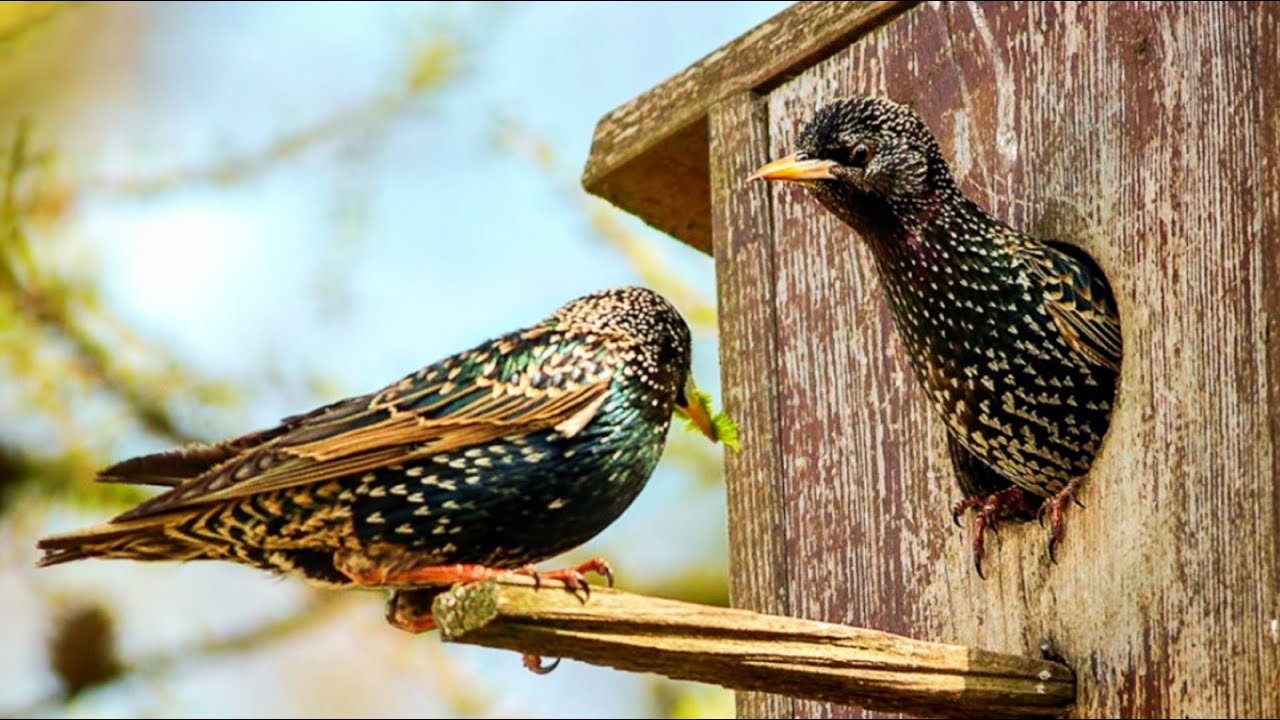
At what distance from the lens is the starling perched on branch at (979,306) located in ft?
11.7

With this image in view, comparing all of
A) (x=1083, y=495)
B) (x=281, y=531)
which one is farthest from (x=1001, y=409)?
(x=281, y=531)

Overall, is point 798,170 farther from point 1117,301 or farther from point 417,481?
point 417,481

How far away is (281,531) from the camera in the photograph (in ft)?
11.4

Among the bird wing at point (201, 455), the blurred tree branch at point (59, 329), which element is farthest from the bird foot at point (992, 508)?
the blurred tree branch at point (59, 329)

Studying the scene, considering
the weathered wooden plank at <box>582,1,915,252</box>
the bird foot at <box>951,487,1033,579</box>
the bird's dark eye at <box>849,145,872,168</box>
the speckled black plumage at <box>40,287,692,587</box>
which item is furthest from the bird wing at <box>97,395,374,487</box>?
the weathered wooden plank at <box>582,1,915,252</box>

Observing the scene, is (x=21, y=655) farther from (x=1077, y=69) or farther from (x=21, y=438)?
(x=1077, y=69)

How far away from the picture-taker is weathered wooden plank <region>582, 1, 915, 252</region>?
4148 mm

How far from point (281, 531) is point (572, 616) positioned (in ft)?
2.69

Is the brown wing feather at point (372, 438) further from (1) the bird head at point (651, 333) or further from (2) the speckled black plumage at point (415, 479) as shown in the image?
(1) the bird head at point (651, 333)

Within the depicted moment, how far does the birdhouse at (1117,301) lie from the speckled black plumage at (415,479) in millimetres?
538

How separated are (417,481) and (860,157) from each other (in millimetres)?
908

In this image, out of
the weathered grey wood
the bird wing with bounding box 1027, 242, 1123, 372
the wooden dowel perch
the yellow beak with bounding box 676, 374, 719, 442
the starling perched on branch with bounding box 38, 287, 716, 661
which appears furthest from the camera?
the weathered grey wood

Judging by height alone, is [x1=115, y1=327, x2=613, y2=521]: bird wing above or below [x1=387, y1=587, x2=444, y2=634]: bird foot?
above

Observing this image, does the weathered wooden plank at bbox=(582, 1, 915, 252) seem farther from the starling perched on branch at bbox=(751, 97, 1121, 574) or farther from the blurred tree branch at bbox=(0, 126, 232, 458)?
the blurred tree branch at bbox=(0, 126, 232, 458)
